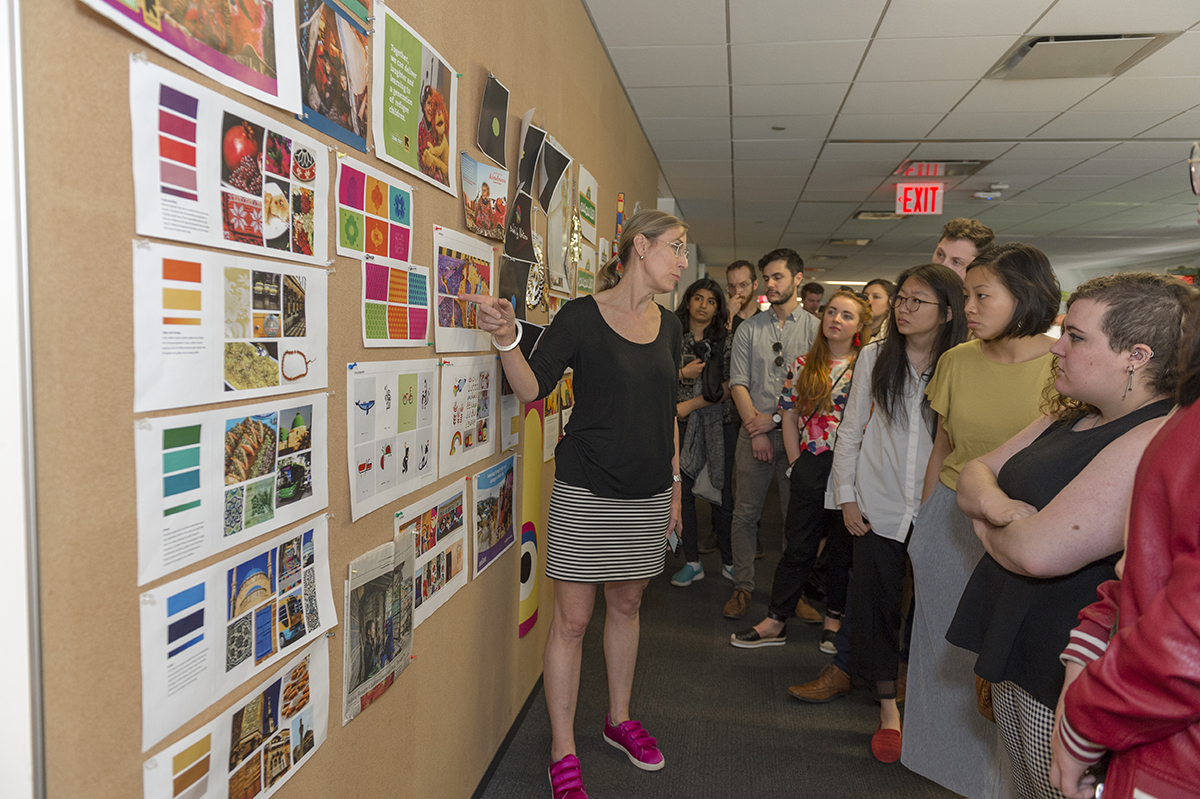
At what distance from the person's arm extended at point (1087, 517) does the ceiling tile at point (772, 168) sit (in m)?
5.18

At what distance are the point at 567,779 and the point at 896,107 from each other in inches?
164

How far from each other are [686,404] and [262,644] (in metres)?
2.97

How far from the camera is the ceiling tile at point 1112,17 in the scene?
3.03 metres

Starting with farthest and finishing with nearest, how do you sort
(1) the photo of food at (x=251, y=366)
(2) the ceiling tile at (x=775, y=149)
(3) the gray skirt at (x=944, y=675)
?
(2) the ceiling tile at (x=775, y=149)
(3) the gray skirt at (x=944, y=675)
(1) the photo of food at (x=251, y=366)

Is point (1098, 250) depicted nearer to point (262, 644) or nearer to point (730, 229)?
point (730, 229)

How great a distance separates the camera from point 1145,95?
4145 millimetres

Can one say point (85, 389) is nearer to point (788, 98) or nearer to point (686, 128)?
point (788, 98)

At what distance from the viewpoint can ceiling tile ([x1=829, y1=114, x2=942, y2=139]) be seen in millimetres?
4637

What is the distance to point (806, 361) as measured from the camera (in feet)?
10.5

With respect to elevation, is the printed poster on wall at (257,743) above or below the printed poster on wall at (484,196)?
below

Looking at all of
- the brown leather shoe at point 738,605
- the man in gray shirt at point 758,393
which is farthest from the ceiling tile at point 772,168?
the brown leather shoe at point 738,605

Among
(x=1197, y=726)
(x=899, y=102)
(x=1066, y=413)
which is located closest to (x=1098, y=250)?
(x=899, y=102)

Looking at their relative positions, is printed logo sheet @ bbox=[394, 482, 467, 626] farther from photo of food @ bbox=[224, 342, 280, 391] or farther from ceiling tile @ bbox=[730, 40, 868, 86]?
ceiling tile @ bbox=[730, 40, 868, 86]

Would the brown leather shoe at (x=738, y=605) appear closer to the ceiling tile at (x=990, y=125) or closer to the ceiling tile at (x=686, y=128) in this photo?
the ceiling tile at (x=686, y=128)
